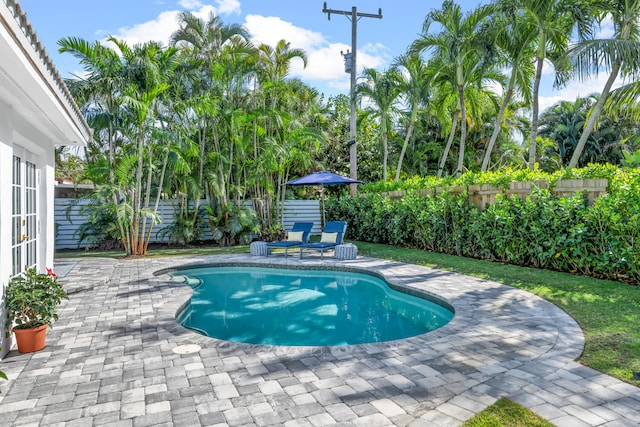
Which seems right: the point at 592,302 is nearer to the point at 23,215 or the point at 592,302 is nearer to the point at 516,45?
the point at 23,215

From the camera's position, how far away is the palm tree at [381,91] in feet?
54.7

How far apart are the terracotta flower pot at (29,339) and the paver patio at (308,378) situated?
0.32 feet

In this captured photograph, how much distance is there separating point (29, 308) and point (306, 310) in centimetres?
408

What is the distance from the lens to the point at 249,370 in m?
A: 3.73

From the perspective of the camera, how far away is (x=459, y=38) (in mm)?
13148

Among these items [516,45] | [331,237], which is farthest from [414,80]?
[331,237]

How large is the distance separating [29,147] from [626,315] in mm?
7949

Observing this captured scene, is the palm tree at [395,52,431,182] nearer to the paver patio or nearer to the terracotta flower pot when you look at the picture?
the paver patio

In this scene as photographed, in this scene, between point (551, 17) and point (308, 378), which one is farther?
point (551, 17)

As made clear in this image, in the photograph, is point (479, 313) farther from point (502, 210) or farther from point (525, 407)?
point (502, 210)

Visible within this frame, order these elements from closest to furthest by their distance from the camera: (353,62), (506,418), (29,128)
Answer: (506,418) < (29,128) < (353,62)

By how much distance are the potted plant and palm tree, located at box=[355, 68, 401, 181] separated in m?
14.6

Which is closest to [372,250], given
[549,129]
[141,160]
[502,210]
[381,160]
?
[502,210]

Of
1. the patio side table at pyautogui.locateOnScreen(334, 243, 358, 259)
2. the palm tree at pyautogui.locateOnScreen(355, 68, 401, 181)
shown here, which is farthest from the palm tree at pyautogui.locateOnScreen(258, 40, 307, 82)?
the patio side table at pyautogui.locateOnScreen(334, 243, 358, 259)
